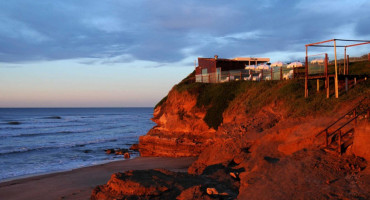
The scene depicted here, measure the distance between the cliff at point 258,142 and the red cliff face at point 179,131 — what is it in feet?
0.27

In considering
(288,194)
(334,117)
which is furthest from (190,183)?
(334,117)

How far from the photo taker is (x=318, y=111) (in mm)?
16828

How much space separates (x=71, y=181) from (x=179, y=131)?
10.8m

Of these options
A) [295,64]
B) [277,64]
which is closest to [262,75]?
[295,64]

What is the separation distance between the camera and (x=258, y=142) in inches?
666

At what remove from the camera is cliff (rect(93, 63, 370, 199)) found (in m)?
10.7

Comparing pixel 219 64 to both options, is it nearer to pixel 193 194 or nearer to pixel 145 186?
pixel 145 186

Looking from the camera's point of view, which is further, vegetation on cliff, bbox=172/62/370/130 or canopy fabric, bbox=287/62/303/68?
canopy fabric, bbox=287/62/303/68

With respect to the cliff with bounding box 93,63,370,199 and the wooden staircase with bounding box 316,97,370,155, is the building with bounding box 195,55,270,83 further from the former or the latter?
the wooden staircase with bounding box 316,97,370,155

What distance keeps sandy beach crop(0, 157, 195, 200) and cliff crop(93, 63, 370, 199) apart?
259 cm

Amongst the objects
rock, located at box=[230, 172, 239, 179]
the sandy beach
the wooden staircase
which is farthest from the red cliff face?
the wooden staircase

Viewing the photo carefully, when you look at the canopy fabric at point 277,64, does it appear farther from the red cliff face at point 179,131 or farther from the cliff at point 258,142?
the red cliff face at point 179,131

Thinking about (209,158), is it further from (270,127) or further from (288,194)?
(288,194)

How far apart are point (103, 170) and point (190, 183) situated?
11.2 metres
